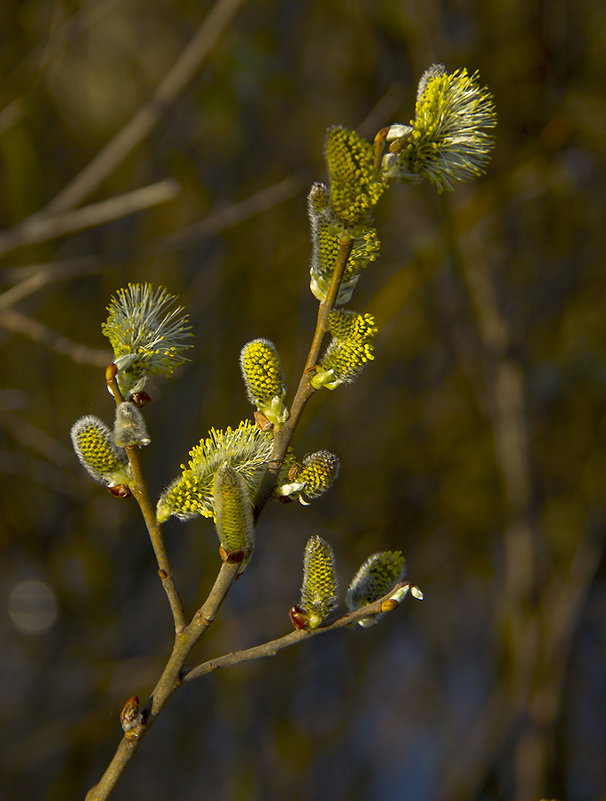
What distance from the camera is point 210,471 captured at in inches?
29.8

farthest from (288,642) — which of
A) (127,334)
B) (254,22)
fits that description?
(254,22)

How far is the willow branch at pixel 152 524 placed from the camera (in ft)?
2.37

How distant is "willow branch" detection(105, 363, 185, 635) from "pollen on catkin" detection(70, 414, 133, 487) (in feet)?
0.06

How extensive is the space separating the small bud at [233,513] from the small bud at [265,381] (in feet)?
0.33

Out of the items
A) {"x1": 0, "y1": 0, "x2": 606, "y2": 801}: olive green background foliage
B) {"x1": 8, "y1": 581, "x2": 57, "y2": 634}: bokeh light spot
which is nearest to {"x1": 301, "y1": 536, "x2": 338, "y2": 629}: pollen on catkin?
{"x1": 0, "y1": 0, "x2": 606, "y2": 801}: olive green background foliage

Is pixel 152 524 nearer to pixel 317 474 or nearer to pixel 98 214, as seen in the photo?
pixel 317 474

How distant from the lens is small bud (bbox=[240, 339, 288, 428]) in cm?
75

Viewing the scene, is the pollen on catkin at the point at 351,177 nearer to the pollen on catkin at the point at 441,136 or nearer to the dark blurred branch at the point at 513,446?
the pollen on catkin at the point at 441,136

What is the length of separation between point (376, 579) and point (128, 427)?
1.13 ft

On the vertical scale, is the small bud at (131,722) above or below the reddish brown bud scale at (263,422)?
below

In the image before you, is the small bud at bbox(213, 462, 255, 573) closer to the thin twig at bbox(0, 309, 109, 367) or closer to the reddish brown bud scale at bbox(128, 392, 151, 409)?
the reddish brown bud scale at bbox(128, 392, 151, 409)

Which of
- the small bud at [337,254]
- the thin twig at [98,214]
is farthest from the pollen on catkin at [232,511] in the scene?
the thin twig at [98,214]

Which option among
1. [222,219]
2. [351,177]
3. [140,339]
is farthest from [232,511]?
[222,219]

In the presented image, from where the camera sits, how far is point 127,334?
0.78m
